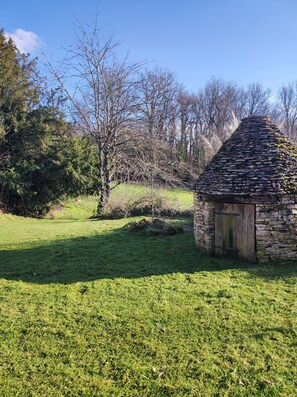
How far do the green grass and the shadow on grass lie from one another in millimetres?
51

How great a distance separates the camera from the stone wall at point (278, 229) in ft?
23.3

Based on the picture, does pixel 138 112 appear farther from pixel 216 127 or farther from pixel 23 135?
pixel 216 127

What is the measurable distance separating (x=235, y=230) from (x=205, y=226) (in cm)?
93

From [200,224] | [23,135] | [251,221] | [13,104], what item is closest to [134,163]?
[23,135]

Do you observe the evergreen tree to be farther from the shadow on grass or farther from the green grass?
the green grass

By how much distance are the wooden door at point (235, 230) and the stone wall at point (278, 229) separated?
0.19m

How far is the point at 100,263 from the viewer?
25.0ft

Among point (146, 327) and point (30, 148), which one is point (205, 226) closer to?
point (146, 327)

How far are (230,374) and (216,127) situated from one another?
35197 millimetres

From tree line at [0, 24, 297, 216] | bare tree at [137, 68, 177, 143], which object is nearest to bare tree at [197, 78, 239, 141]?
bare tree at [137, 68, 177, 143]

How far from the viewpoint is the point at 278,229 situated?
7109 millimetres

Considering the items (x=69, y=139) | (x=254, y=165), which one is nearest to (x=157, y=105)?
(x=69, y=139)

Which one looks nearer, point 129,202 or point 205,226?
point 205,226

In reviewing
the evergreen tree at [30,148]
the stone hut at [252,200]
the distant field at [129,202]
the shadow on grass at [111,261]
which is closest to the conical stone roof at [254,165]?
the stone hut at [252,200]
